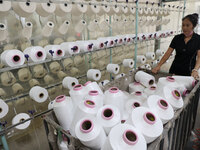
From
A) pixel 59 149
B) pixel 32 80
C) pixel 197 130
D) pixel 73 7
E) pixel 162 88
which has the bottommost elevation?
pixel 197 130

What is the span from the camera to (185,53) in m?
1.78

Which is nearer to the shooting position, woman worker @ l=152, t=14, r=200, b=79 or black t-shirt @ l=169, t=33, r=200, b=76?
woman worker @ l=152, t=14, r=200, b=79

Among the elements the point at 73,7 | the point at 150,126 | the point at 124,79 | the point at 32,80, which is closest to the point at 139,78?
the point at 124,79

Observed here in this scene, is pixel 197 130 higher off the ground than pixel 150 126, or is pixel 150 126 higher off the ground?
pixel 150 126

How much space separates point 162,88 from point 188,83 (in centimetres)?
47

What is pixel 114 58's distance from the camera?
11.3ft

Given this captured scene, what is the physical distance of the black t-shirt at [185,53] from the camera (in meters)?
1.70

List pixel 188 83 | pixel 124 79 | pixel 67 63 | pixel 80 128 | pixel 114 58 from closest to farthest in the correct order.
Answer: pixel 80 128 → pixel 188 83 → pixel 124 79 → pixel 67 63 → pixel 114 58

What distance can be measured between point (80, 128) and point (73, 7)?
4.93 ft

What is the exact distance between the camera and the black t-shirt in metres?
1.70

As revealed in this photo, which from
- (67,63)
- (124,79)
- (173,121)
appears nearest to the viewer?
(173,121)

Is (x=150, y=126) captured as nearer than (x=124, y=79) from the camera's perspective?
Yes

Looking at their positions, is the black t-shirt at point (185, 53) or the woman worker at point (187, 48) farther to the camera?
the black t-shirt at point (185, 53)

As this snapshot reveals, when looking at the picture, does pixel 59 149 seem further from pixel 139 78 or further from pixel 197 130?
pixel 197 130
